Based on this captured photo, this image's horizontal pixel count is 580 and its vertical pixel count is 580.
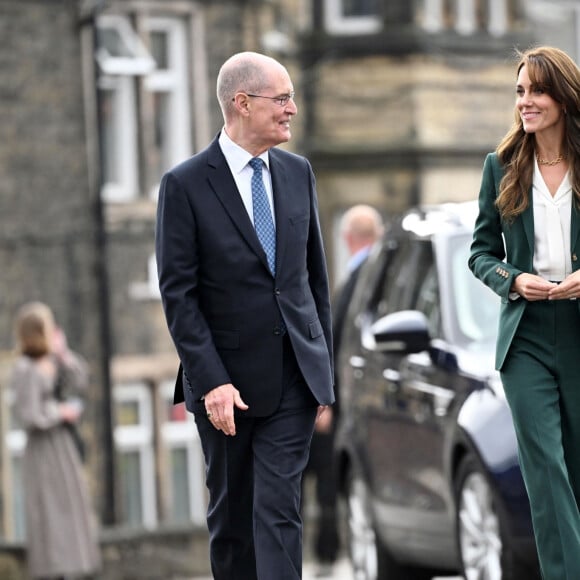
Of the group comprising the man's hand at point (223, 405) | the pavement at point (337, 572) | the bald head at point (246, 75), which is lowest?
the pavement at point (337, 572)

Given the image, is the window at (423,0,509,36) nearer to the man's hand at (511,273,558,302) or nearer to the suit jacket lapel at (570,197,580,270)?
the suit jacket lapel at (570,197,580,270)

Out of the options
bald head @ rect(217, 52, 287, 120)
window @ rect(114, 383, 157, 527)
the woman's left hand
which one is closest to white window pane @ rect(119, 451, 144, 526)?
window @ rect(114, 383, 157, 527)

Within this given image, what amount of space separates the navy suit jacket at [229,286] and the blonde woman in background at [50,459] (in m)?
7.51

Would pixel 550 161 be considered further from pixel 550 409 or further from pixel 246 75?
pixel 246 75

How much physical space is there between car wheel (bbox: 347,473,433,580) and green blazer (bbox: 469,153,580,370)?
141 inches

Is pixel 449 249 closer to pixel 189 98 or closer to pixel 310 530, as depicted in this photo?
pixel 310 530

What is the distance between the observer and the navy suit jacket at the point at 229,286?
27.1ft

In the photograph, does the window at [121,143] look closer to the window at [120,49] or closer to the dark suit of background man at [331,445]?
the window at [120,49]

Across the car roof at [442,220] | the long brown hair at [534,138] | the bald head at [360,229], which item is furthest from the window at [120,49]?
the long brown hair at [534,138]

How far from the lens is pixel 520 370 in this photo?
8242 mm

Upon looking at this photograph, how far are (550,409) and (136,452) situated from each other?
2093cm

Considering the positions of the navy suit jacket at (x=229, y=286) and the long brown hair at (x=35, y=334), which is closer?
the navy suit jacket at (x=229, y=286)

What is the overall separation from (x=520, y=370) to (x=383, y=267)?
13.8 ft

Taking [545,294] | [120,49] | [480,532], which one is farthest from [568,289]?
[120,49]
